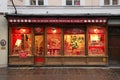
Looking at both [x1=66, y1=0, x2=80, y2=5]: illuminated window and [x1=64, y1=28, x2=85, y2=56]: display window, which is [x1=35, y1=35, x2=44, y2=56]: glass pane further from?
[x1=66, y1=0, x2=80, y2=5]: illuminated window

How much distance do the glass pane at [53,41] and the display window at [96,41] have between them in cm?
210

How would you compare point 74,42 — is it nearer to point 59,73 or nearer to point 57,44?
point 57,44

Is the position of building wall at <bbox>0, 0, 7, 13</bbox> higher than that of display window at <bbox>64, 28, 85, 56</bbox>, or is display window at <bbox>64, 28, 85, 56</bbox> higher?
building wall at <bbox>0, 0, 7, 13</bbox>

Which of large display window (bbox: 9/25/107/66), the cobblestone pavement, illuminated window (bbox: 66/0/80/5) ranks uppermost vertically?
illuminated window (bbox: 66/0/80/5)

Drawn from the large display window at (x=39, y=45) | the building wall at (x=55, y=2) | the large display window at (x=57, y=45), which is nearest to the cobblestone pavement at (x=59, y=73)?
the large display window at (x=39, y=45)

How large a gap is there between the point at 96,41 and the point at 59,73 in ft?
15.1

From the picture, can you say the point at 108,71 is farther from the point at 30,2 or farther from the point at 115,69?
the point at 30,2

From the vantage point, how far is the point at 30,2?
24.8 meters

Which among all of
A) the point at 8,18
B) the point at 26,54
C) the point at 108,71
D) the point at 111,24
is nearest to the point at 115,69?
the point at 108,71

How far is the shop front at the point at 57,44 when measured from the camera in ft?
81.1

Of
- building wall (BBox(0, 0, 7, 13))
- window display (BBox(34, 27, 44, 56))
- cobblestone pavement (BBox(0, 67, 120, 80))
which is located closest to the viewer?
cobblestone pavement (BBox(0, 67, 120, 80))

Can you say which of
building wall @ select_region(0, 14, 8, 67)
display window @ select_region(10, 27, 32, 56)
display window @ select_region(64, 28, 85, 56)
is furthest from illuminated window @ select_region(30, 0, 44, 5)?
display window @ select_region(64, 28, 85, 56)

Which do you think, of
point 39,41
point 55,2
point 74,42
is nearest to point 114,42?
point 74,42

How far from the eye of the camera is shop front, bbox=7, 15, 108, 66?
24.7m
